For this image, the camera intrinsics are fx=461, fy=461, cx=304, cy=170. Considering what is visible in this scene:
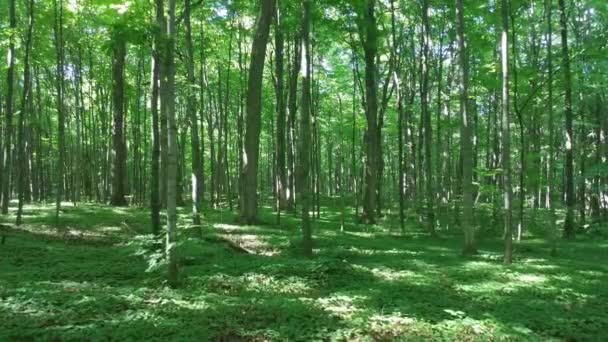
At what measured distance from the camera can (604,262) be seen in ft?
39.1

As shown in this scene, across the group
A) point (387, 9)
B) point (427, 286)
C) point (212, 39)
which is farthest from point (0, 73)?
point (427, 286)

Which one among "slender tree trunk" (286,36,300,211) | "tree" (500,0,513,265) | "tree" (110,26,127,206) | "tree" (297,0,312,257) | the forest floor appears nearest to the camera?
the forest floor

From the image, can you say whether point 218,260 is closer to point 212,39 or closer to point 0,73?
point 212,39

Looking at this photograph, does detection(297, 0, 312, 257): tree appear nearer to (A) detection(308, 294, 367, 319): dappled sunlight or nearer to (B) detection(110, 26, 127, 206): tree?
(A) detection(308, 294, 367, 319): dappled sunlight

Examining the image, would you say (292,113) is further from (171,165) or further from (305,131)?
(171,165)

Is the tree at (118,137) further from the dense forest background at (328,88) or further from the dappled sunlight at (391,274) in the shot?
the dappled sunlight at (391,274)

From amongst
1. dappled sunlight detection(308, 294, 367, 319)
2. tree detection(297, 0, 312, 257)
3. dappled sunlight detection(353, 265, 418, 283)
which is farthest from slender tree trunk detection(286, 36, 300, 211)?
dappled sunlight detection(308, 294, 367, 319)

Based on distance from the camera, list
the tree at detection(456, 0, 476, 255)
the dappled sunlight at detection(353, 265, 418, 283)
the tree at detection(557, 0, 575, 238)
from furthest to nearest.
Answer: the tree at detection(557, 0, 575, 238)
the tree at detection(456, 0, 476, 255)
the dappled sunlight at detection(353, 265, 418, 283)

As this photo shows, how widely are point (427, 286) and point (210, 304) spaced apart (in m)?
3.92

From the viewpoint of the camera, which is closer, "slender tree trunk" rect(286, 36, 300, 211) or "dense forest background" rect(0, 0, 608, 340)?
"dense forest background" rect(0, 0, 608, 340)

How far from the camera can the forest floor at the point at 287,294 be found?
574cm

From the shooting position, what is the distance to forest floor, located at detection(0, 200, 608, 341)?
5738 mm

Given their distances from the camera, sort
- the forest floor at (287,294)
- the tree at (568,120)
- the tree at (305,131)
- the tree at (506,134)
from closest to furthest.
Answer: the forest floor at (287,294)
the tree at (305,131)
the tree at (506,134)
the tree at (568,120)

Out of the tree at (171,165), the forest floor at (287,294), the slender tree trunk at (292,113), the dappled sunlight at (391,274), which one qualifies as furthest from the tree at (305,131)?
the slender tree trunk at (292,113)
